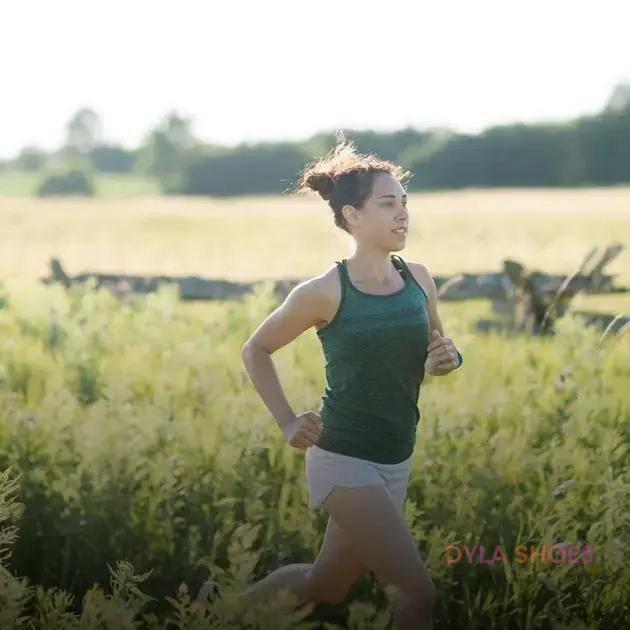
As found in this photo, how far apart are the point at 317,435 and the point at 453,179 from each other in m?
60.1

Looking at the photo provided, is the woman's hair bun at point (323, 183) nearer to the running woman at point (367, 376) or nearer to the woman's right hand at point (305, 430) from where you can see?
the running woman at point (367, 376)

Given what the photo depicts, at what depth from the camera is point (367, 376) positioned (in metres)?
3.88

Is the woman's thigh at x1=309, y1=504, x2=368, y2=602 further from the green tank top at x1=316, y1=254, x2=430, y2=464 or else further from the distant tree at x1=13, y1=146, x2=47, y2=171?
the distant tree at x1=13, y1=146, x2=47, y2=171

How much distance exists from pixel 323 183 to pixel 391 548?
3.95ft

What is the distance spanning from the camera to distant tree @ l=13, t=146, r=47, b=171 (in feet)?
282

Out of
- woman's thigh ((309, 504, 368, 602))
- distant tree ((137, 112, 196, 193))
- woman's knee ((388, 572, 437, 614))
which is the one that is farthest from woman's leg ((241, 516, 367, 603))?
distant tree ((137, 112, 196, 193))

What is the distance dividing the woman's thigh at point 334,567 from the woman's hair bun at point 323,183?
41.7 inches

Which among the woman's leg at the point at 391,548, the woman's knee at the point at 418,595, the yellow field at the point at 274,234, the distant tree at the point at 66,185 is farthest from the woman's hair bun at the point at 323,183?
the distant tree at the point at 66,185

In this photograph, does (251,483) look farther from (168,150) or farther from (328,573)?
(168,150)

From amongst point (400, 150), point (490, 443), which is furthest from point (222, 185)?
point (490, 443)

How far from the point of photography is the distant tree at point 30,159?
8600 centimetres

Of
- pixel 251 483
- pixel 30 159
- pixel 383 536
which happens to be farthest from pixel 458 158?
pixel 383 536

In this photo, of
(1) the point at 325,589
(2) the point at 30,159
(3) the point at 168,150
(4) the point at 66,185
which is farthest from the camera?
(2) the point at 30,159

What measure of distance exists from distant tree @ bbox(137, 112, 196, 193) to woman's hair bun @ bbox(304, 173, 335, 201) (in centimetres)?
7185
